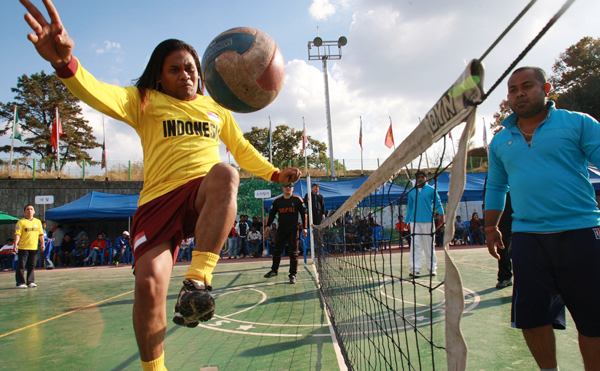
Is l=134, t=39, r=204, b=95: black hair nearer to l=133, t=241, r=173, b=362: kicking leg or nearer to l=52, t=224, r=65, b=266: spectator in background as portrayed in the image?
l=133, t=241, r=173, b=362: kicking leg

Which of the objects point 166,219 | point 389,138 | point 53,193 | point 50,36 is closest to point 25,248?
point 166,219

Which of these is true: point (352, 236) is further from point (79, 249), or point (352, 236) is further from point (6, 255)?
point (6, 255)

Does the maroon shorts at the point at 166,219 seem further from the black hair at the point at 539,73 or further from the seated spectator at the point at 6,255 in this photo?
the seated spectator at the point at 6,255

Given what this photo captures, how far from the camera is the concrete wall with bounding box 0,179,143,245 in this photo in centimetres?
1885

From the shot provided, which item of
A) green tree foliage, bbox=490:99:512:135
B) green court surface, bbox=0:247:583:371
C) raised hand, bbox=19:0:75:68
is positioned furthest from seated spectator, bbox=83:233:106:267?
green tree foliage, bbox=490:99:512:135

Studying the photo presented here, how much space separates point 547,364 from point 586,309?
373mm

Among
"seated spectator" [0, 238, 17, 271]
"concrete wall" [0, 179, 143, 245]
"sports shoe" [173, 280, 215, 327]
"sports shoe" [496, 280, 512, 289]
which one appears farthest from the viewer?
"concrete wall" [0, 179, 143, 245]

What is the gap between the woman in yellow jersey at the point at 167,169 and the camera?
62.3 inches

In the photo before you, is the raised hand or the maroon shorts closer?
the raised hand

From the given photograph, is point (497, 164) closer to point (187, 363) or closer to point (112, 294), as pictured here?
point (187, 363)

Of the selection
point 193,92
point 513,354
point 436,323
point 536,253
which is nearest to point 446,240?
point 536,253

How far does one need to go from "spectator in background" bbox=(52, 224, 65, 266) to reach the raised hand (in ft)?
53.9

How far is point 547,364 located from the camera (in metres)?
1.89

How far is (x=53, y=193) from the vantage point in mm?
20188
